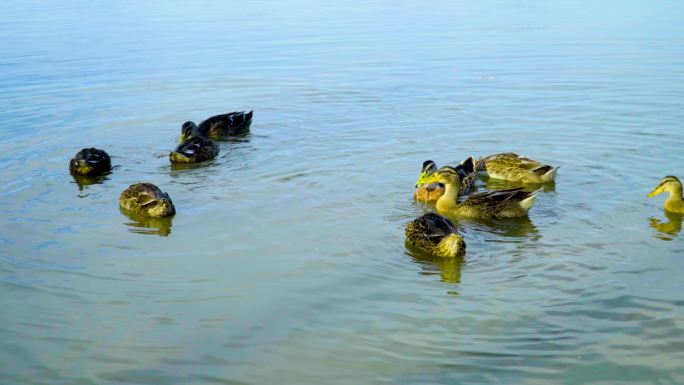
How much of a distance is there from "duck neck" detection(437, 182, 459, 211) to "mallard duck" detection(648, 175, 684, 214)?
235cm

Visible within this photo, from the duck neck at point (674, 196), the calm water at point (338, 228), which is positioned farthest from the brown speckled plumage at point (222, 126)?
the duck neck at point (674, 196)

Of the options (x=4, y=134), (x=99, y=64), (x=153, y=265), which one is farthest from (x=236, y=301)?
(x=99, y=64)

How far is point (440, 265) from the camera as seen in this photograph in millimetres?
8695

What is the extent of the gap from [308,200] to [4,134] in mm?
6238

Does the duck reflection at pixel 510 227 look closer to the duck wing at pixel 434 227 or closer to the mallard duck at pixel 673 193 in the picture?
the duck wing at pixel 434 227

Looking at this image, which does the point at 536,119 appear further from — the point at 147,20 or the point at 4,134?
the point at 147,20

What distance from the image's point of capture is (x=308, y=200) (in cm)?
1080

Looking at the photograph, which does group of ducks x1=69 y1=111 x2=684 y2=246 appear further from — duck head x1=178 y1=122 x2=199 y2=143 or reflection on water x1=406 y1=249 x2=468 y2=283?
duck head x1=178 y1=122 x2=199 y2=143

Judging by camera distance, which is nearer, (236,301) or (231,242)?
(236,301)

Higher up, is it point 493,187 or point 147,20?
point 147,20

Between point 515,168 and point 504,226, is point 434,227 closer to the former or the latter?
point 504,226

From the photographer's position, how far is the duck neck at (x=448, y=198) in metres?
10.7

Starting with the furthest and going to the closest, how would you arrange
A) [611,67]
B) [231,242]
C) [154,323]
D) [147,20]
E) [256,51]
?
[147,20] → [256,51] → [611,67] → [231,242] → [154,323]

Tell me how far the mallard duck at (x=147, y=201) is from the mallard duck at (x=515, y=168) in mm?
4335
